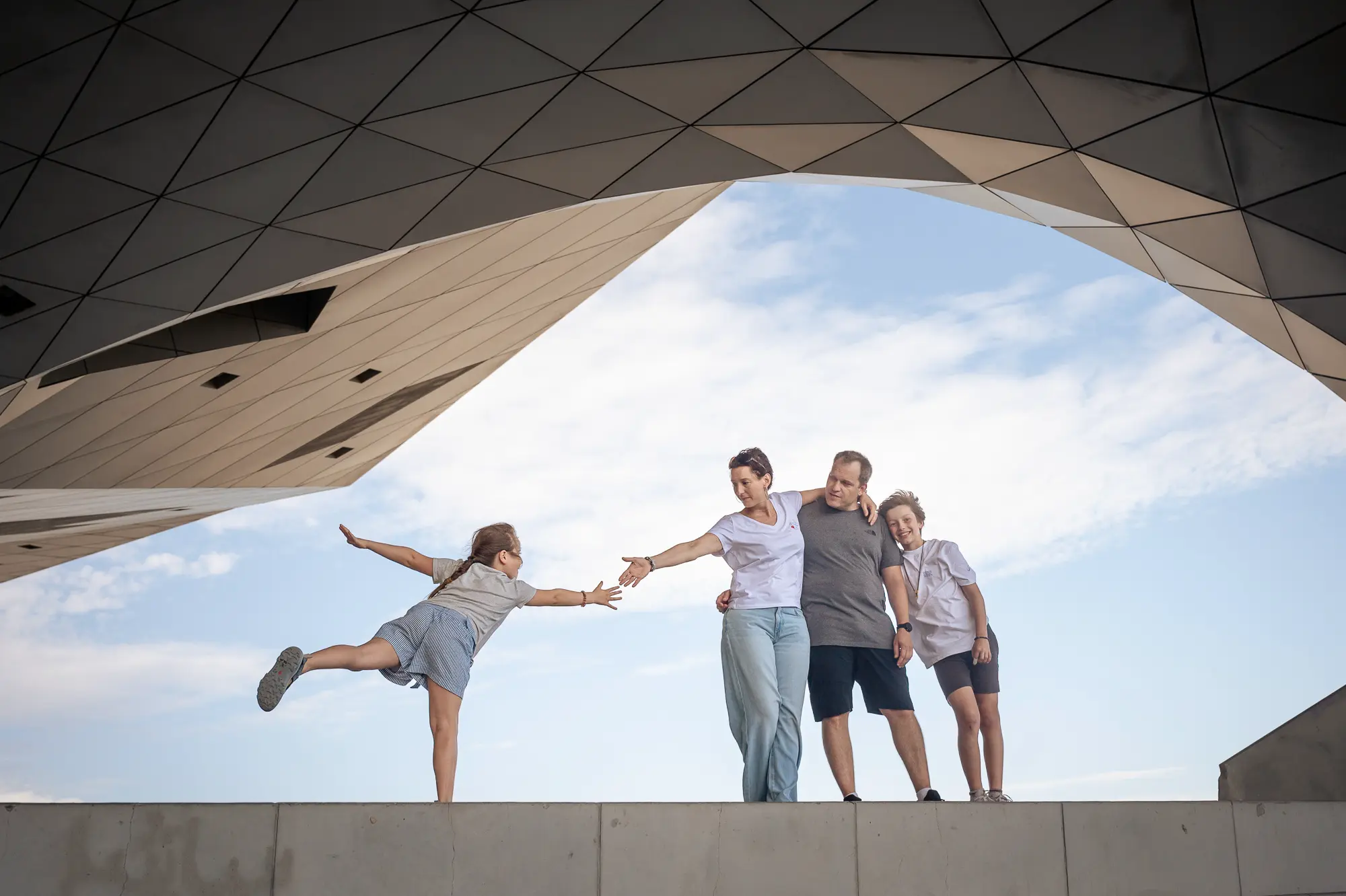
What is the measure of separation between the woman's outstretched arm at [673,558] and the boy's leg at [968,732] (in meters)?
2.24

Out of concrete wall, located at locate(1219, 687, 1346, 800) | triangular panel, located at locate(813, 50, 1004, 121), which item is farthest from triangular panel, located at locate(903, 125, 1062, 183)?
concrete wall, located at locate(1219, 687, 1346, 800)

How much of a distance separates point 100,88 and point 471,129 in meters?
2.63

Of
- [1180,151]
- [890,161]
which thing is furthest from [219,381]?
[1180,151]

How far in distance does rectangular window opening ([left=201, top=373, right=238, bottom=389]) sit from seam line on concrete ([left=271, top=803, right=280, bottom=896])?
10.8 m

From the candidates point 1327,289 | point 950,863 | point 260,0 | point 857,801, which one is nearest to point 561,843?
point 857,801

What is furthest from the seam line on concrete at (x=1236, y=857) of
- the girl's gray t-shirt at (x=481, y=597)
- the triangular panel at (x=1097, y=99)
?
the triangular panel at (x=1097, y=99)

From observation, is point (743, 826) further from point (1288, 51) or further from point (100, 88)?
point (100, 88)

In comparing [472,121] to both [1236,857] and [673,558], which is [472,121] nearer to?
[673,558]

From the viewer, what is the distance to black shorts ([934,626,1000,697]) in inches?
293

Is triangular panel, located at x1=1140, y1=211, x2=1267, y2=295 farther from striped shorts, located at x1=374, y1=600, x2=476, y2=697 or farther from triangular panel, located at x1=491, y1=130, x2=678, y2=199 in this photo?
striped shorts, located at x1=374, y1=600, x2=476, y2=697

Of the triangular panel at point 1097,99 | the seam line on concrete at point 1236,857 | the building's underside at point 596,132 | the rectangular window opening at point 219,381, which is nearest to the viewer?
the seam line on concrete at point 1236,857

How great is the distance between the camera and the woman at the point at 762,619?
6.16 meters

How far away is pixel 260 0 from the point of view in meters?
6.24

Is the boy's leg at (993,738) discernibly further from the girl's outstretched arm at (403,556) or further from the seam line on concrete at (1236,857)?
the girl's outstretched arm at (403,556)
